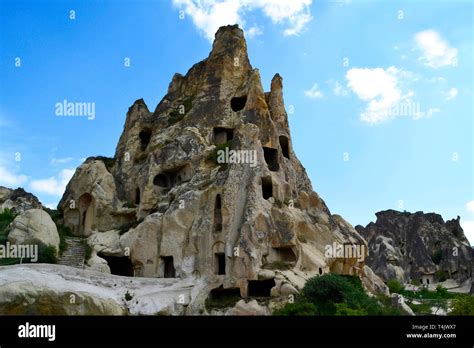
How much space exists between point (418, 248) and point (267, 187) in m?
47.3

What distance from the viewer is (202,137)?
36.7 m

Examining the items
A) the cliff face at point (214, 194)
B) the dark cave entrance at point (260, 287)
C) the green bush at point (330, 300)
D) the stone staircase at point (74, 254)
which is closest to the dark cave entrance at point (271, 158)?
the cliff face at point (214, 194)

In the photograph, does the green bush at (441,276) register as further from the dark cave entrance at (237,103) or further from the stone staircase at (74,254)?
the stone staircase at (74,254)

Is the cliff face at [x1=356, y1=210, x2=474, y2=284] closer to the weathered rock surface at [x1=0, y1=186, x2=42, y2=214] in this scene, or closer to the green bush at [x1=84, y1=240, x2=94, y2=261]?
the weathered rock surface at [x1=0, y1=186, x2=42, y2=214]

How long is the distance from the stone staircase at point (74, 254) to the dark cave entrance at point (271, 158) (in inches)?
478

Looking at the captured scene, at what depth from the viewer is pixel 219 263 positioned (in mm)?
29938

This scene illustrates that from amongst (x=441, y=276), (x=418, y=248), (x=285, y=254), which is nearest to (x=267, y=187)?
(x=285, y=254)

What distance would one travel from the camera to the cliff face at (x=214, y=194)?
2931 centimetres

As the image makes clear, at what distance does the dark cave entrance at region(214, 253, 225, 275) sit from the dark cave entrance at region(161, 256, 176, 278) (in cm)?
336

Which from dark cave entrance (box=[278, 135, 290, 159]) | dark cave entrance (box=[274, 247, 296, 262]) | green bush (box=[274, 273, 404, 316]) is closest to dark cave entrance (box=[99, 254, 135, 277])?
dark cave entrance (box=[274, 247, 296, 262])

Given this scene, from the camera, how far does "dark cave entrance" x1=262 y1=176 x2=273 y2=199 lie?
105ft
